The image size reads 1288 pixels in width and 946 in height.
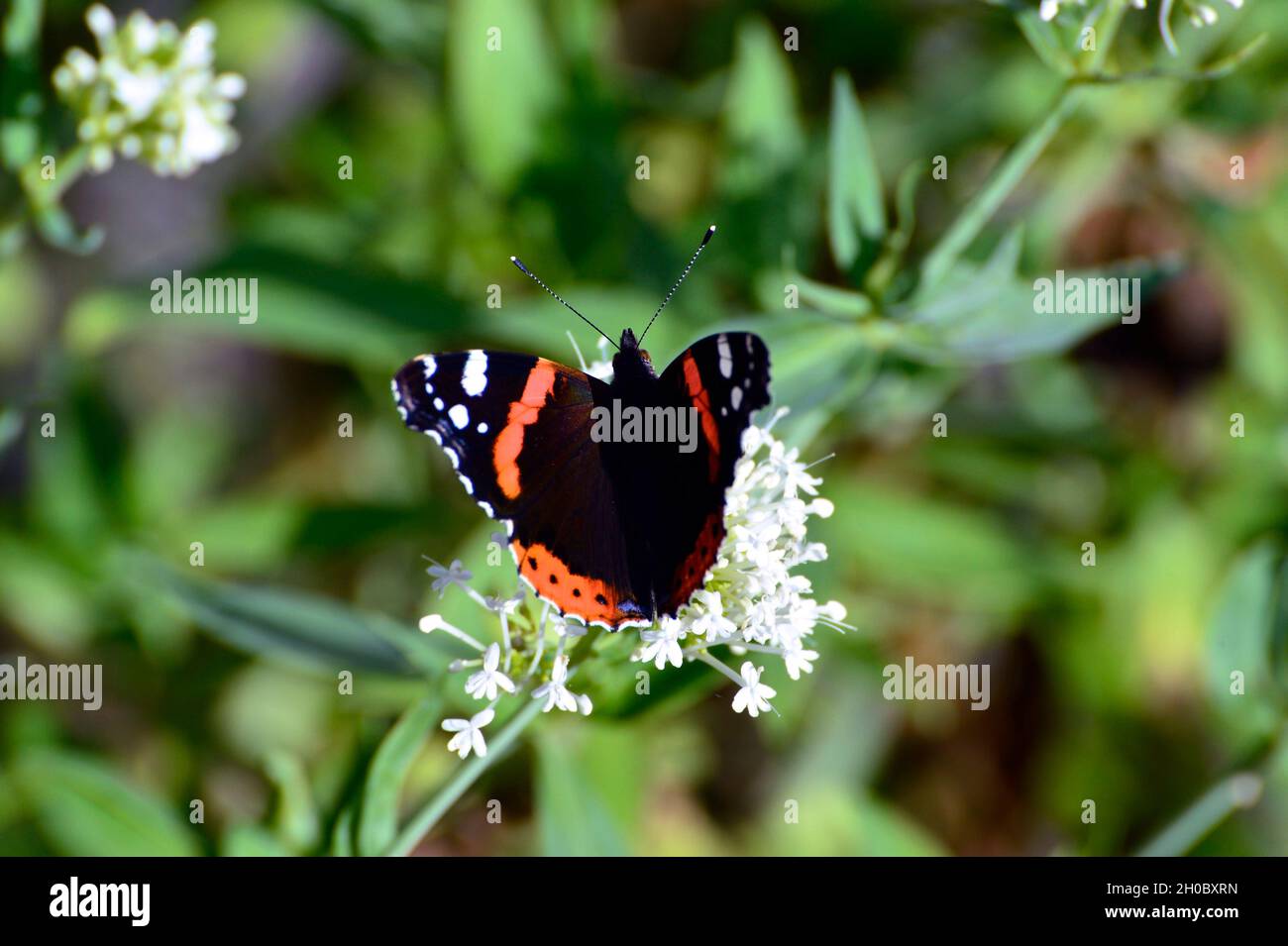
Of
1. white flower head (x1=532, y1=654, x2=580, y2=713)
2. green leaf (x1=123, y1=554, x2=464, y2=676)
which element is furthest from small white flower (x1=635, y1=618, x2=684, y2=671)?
green leaf (x1=123, y1=554, x2=464, y2=676)

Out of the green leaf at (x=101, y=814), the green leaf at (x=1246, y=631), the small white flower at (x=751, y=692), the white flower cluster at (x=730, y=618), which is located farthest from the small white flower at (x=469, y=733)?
the green leaf at (x=1246, y=631)

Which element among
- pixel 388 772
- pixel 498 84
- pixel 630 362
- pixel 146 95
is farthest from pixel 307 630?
pixel 498 84

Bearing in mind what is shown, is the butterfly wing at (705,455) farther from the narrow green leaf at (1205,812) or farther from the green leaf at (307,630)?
the narrow green leaf at (1205,812)

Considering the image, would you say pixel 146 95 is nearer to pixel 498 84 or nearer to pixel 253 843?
pixel 498 84

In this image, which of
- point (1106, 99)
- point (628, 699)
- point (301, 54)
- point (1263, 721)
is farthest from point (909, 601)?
point (301, 54)

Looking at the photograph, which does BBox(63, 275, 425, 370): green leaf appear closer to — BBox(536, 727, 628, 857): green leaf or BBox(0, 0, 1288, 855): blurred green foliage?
BBox(0, 0, 1288, 855): blurred green foliage

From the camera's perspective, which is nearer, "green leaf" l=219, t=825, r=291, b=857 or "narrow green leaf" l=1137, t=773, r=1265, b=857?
"green leaf" l=219, t=825, r=291, b=857
